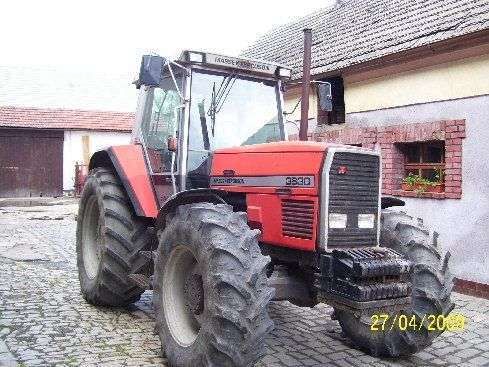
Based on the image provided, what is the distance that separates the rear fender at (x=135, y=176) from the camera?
501cm

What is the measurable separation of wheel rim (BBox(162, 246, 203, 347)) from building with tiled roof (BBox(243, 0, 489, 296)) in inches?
101

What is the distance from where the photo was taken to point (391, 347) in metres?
4.27

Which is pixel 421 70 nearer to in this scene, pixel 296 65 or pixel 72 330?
pixel 296 65

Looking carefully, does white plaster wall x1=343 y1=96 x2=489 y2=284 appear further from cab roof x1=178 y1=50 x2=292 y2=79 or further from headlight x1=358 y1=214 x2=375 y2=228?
headlight x1=358 y1=214 x2=375 y2=228

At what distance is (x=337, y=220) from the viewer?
377 centimetres

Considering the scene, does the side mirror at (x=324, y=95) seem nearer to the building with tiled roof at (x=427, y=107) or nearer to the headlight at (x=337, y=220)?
the building with tiled roof at (x=427, y=107)

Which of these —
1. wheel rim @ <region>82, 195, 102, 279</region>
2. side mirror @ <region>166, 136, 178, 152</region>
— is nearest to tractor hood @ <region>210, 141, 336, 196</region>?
side mirror @ <region>166, 136, 178, 152</region>

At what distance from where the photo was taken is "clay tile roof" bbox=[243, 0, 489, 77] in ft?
25.3

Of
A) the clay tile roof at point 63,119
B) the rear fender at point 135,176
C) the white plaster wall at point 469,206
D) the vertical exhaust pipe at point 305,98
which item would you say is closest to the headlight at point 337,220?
the rear fender at point 135,176

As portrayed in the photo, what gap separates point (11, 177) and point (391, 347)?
1965cm

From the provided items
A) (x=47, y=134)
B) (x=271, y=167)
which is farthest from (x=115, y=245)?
(x=47, y=134)

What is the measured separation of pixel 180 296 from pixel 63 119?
63.4 ft

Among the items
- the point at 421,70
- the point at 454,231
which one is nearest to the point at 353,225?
the point at 454,231

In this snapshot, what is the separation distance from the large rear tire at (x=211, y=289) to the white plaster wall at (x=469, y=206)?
15.2 ft
